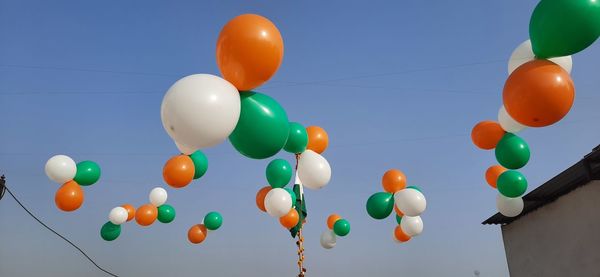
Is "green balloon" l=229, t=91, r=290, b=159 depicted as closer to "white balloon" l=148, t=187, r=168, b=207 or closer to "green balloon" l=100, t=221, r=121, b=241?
"white balloon" l=148, t=187, r=168, b=207

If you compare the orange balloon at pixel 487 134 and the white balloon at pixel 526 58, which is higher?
the white balloon at pixel 526 58

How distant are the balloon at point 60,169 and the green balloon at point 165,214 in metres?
1.76

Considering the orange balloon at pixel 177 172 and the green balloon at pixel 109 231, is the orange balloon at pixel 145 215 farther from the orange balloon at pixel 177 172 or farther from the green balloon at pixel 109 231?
the orange balloon at pixel 177 172

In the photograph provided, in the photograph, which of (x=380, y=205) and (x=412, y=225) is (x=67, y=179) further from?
(x=412, y=225)

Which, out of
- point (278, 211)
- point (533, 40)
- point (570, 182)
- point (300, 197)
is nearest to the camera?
point (533, 40)

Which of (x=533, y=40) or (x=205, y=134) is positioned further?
(x=533, y=40)

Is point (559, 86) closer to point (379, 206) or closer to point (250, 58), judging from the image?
point (250, 58)

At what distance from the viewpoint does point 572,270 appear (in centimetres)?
661

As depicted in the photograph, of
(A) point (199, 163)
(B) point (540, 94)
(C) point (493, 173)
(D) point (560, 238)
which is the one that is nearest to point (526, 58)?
(B) point (540, 94)

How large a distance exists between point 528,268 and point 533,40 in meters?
6.51

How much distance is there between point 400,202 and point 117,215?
4.86m

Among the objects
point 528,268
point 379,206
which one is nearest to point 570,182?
point 528,268

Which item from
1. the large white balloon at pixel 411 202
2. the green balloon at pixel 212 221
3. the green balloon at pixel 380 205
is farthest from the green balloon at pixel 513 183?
the green balloon at pixel 212 221

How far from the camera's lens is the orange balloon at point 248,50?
8.38 feet
